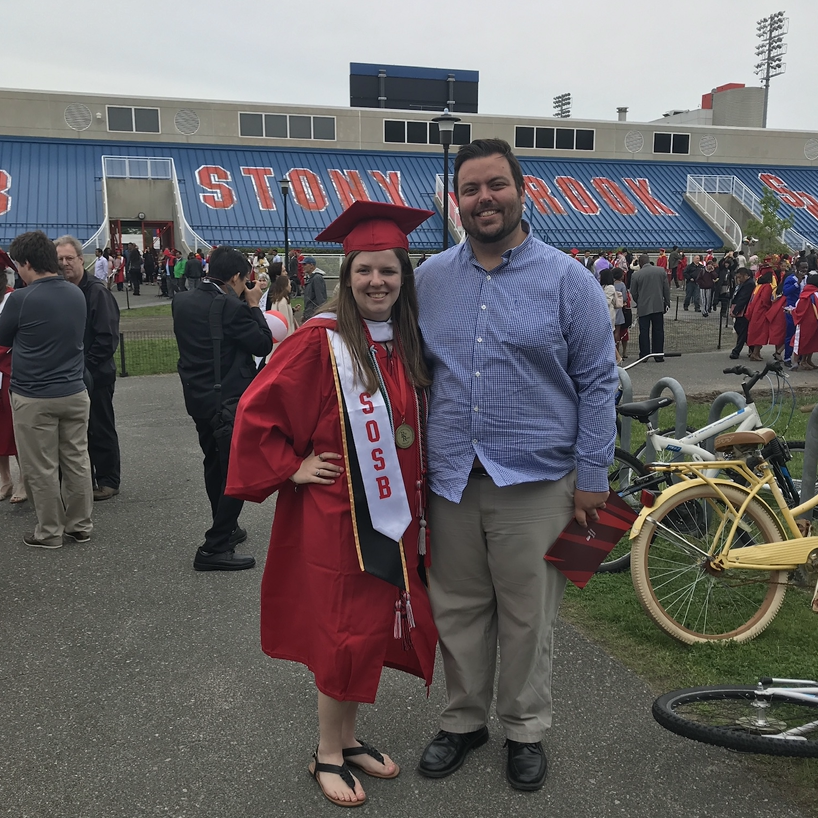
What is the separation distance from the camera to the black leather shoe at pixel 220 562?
4914 millimetres

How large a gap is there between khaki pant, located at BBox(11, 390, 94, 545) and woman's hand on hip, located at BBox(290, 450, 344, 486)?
10.4 feet

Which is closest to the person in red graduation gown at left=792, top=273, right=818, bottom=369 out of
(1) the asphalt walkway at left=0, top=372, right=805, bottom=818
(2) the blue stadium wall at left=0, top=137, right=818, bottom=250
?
(1) the asphalt walkway at left=0, top=372, right=805, bottom=818

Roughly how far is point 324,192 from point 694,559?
112 feet

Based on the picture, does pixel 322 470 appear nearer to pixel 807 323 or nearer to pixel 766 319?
pixel 807 323

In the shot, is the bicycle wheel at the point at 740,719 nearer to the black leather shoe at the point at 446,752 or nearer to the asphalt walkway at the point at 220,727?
the asphalt walkway at the point at 220,727

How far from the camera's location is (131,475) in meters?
7.01

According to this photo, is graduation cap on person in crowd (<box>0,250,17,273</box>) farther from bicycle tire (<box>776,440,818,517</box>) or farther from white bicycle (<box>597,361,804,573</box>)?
bicycle tire (<box>776,440,818,517</box>)

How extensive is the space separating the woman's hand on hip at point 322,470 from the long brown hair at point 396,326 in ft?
0.83

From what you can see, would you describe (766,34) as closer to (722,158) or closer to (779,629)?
(722,158)

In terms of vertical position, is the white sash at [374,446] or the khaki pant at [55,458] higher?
the white sash at [374,446]

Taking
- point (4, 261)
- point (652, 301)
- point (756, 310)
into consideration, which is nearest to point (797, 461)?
point (4, 261)

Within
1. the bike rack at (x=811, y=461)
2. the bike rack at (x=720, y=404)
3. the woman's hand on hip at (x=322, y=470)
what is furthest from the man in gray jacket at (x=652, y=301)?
the woman's hand on hip at (x=322, y=470)

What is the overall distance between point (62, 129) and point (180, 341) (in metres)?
36.1

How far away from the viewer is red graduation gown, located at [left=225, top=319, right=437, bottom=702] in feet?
8.70
